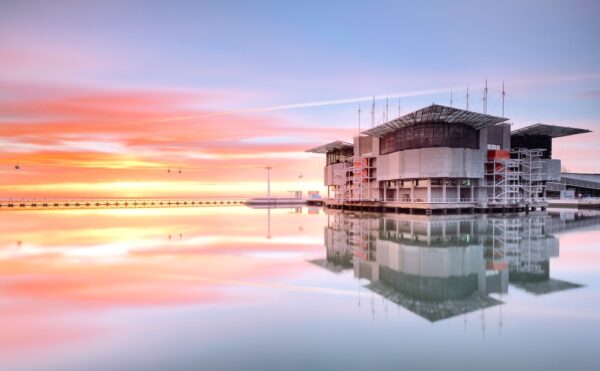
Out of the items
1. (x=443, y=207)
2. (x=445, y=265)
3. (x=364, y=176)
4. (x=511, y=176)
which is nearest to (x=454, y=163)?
(x=443, y=207)

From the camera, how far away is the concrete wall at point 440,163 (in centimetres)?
5725

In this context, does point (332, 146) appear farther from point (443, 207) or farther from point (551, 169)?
point (551, 169)

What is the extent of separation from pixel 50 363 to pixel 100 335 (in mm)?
1465

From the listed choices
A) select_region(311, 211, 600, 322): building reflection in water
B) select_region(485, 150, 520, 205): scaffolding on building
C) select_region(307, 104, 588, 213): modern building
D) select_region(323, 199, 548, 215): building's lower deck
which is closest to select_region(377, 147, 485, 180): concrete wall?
select_region(307, 104, 588, 213): modern building

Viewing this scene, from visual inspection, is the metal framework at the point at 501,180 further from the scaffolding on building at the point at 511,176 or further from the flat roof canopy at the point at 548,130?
the flat roof canopy at the point at 548,130

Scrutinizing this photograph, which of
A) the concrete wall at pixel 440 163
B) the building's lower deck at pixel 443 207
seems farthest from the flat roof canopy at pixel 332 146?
the concrete wall at pixel 440 163

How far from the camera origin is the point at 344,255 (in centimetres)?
2047

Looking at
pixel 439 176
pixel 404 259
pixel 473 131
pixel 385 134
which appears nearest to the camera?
pixel 404 259

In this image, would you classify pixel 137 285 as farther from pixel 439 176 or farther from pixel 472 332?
pixel 439 176

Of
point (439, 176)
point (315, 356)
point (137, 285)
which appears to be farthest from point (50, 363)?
point (439, 176)

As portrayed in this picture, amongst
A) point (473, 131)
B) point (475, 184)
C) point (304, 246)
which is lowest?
point (304, 246)

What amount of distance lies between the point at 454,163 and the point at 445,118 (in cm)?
635

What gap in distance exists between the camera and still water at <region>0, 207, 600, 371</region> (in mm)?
7801

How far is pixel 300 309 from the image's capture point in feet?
36.0
